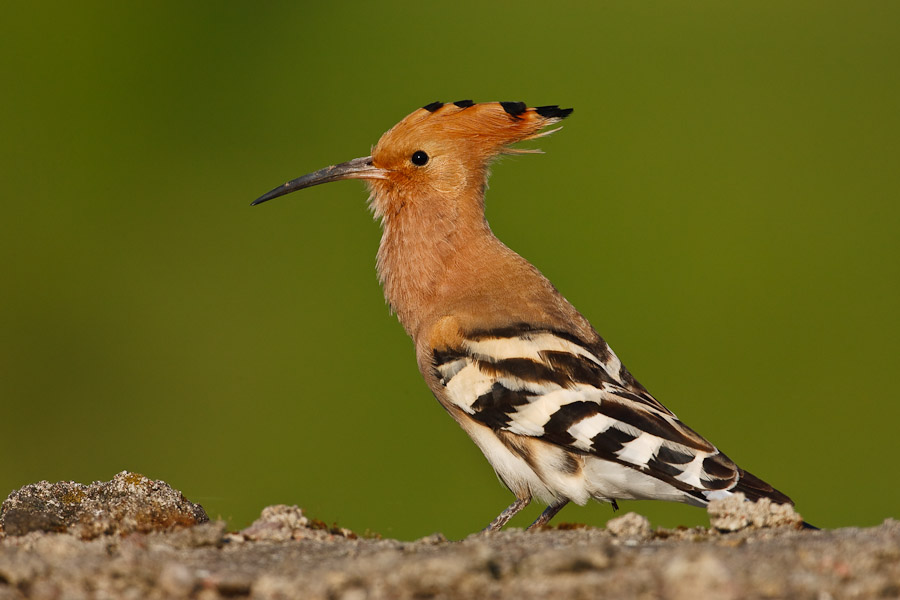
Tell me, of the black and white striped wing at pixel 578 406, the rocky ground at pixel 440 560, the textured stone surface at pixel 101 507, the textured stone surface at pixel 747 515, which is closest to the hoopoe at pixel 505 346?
the black and white striped wing at pixel 578 406

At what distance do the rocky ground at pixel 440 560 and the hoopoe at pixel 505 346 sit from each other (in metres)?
0.50

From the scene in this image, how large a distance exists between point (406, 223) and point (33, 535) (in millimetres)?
2094

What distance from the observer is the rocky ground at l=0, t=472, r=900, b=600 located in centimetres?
214

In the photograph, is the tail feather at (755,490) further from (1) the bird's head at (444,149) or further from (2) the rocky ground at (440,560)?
(1) the bird's head at (444,149)

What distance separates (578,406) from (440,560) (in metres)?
1.61

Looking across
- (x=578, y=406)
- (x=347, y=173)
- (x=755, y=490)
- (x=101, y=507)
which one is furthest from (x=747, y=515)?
(x=347, y=173)

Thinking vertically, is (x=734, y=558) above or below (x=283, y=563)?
below

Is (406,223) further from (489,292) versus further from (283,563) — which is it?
(283,563)

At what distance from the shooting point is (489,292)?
4.22 m

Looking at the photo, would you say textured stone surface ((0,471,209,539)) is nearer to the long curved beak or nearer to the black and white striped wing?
the black and white striped wing

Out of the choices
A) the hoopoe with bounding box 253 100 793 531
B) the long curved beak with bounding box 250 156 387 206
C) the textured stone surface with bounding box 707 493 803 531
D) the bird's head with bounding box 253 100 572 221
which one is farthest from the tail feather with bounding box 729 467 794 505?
the long curved beak with bounding box 250 156 387 206

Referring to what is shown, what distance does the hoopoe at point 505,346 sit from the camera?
11.9 ft

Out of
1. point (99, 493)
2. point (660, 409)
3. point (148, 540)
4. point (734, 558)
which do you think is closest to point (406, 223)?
point (660, 409)

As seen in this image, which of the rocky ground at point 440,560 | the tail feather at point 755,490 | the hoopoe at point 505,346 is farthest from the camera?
the hoopoe at point 505,346
